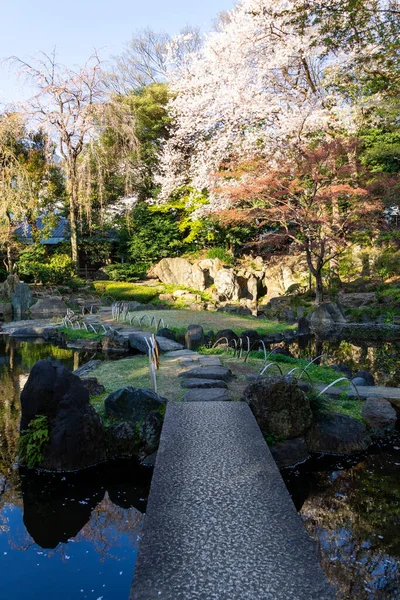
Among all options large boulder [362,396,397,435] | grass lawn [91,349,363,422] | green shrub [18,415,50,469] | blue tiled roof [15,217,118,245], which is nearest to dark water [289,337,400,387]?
grass lawn [91,349,363,422]

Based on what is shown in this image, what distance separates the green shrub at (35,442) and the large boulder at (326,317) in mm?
10188

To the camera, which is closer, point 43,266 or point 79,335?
point 79,335

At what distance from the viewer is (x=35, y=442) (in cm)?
408

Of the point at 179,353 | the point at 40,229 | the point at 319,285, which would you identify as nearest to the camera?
the point at 179,353

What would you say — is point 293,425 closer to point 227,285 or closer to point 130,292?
point 130,292

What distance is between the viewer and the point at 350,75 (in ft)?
43.7

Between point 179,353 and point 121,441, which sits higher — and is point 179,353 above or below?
above

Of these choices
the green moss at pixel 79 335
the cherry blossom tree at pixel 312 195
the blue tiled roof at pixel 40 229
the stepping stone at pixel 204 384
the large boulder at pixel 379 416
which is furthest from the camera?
the blue tiled roof at pixel 40 229

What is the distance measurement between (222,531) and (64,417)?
2200 mm

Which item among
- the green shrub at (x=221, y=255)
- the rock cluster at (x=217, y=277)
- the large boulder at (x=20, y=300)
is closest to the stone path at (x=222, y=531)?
the large boulder at (x=20, y=300)

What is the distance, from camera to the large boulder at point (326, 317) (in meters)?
13.5

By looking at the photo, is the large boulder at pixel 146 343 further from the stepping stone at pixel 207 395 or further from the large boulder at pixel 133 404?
the large boulder at pixel 133 404

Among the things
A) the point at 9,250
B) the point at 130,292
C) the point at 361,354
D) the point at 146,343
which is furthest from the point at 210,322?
the point at 9,250

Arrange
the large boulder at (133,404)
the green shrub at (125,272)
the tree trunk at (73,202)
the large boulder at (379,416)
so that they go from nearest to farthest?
the large boulder at (133,404), the large boulder at (379,416), the tree trunk at (73,202), the green shrub at (125,272)
